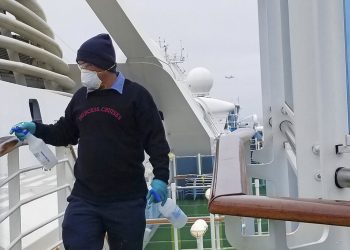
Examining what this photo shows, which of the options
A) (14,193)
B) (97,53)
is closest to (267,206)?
(97,53)

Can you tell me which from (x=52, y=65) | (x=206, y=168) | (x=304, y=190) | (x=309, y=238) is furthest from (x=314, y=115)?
(x=206, y=168)

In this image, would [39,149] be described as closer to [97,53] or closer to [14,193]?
[14,193]

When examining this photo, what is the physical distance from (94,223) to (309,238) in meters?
0.97

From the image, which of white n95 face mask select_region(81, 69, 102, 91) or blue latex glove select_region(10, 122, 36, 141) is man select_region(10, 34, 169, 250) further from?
blue latex glove select_region(10, 122, 36, 141)

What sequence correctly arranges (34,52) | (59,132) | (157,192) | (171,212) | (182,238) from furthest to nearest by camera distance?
(182,238) < (34,52) < (59,132) < (171,212) < (157,192)

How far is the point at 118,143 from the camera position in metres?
1.90

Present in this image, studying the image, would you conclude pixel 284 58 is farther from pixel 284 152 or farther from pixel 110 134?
pixel 110 134

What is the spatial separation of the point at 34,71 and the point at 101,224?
4.99 meters

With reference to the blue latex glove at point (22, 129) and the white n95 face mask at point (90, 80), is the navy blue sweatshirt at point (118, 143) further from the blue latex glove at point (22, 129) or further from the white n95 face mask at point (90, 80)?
the blue latex glove at point (22, 129)

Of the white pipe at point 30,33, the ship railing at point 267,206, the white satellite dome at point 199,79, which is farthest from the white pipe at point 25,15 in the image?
the white satellite dome at point 199,79

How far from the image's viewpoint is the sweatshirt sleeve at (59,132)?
208 centimetres

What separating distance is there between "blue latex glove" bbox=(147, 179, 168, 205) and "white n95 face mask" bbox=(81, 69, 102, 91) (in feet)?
1.47

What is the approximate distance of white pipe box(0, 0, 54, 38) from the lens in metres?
5.94

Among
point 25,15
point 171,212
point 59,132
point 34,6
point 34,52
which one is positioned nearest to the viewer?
point 171,212
